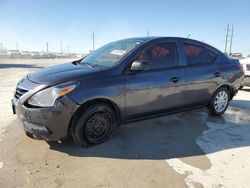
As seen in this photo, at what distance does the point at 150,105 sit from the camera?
428cm

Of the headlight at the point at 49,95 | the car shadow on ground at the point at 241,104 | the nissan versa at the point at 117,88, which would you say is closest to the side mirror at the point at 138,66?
the nissan versa at the point at 117,88

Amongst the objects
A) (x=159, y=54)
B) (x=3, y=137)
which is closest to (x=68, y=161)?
(x=3, y=137)

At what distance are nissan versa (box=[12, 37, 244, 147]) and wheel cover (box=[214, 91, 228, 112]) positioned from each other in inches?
4.3

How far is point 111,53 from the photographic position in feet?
14.8

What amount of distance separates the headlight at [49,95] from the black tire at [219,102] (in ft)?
10.8

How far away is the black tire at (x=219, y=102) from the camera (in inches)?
213

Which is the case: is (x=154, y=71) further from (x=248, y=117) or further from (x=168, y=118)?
(x=248, y=117)

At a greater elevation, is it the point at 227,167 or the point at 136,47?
the point at 136,47

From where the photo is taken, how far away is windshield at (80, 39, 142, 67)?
13.7 ft

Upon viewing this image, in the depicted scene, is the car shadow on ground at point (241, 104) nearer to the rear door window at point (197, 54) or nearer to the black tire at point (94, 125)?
the rear door window at point (197, 54)

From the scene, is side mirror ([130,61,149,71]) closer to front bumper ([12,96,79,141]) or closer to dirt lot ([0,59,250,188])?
front bumper ([12,96,79,141])

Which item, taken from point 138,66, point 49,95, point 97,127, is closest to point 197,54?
point 138,66

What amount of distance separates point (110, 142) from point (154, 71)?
1.38m

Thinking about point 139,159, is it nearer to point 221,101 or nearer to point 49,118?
point 49,118
